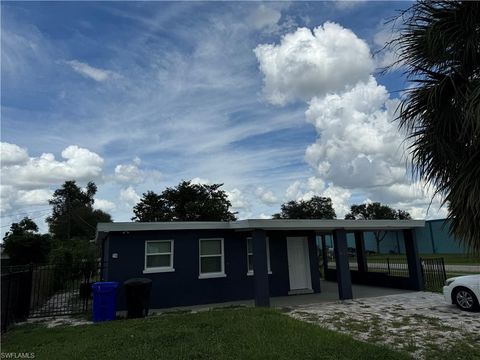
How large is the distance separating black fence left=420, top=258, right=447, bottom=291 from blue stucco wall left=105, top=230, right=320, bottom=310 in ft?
20.3

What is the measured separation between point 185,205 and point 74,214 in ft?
108

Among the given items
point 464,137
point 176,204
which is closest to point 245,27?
point 464,137

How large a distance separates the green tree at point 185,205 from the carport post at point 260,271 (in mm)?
33033

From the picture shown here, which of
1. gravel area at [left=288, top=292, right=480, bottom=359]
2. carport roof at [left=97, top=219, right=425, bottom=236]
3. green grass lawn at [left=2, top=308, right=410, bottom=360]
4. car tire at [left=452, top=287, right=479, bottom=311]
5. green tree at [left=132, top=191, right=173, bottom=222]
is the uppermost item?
green tree at [left=132, top=191, right=173, bottom=222]

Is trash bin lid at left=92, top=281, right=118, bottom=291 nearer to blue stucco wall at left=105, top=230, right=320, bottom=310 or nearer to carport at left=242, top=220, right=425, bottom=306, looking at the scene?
blue stucco wall at left=105, top=230, right=320, bottom=310

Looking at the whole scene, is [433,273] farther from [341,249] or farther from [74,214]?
[74,214]

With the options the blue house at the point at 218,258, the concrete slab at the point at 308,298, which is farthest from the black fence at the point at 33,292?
the concrete slab at the point at 308,298

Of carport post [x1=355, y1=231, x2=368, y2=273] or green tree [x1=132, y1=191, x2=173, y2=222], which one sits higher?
green tree [x1=132, y1=191, x2=173, y2=222]

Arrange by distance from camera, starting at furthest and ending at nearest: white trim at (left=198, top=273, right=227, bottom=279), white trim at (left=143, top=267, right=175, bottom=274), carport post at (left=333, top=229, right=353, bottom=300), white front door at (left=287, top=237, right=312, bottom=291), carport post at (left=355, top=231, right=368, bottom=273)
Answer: carport post at (left=355, top=231, right=368, bottom=273)
white front door at (left=287, top=237, right=312, bottom=291)
white trim at (left=198, top=273, right=227, bottom=279)
carport post at (left=333, top=229, right=353, bottom=300)
white trim at (left=143, top=267, right=175, bottom=274)

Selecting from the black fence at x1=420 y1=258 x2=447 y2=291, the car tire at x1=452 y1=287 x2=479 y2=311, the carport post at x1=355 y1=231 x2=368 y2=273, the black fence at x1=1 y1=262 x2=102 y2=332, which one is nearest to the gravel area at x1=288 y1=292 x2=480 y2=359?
the car tire at x1=452 y1=287 x2=479 y2=311

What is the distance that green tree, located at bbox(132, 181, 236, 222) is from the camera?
147 feet

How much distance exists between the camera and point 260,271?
1138 cm

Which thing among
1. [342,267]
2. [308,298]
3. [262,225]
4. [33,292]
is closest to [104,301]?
[33,292]

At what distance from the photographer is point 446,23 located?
4.45m
